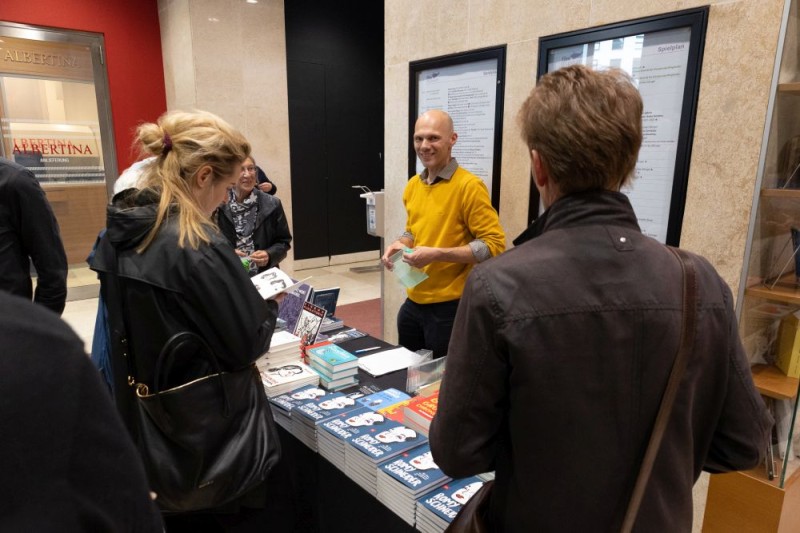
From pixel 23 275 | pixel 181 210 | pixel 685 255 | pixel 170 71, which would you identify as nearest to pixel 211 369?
pixel 181 210

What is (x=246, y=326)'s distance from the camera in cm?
143

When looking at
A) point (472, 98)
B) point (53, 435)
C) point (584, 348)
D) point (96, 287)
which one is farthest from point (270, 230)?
point (96, 287)

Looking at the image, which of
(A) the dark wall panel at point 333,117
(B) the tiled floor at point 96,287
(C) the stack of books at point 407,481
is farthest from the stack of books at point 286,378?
(A) the dark wall panel at point 333,117

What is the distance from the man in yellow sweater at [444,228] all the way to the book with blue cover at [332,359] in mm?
604

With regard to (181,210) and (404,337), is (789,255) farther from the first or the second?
(181,210)

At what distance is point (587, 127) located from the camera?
0.85 meters

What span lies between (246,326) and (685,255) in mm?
1069

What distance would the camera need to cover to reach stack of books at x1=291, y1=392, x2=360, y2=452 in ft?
5.66

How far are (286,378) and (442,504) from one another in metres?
0.89

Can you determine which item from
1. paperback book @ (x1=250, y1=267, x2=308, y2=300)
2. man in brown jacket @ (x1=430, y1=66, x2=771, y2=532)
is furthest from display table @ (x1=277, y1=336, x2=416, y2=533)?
man in brown jacket @ (x1=430, y1=66, x2=771, y2=532)

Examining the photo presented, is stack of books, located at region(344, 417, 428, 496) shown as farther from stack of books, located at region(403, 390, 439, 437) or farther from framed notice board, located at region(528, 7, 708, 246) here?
framed notice board, located at region(528, 7, 708, 246)

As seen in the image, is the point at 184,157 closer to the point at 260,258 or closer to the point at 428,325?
the point at 428,325

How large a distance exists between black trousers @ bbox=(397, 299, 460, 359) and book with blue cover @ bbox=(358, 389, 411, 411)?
0.81 meters

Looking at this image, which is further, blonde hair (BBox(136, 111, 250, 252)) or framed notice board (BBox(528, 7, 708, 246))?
framed notice board (BBox(528, 7, 708, 246))
